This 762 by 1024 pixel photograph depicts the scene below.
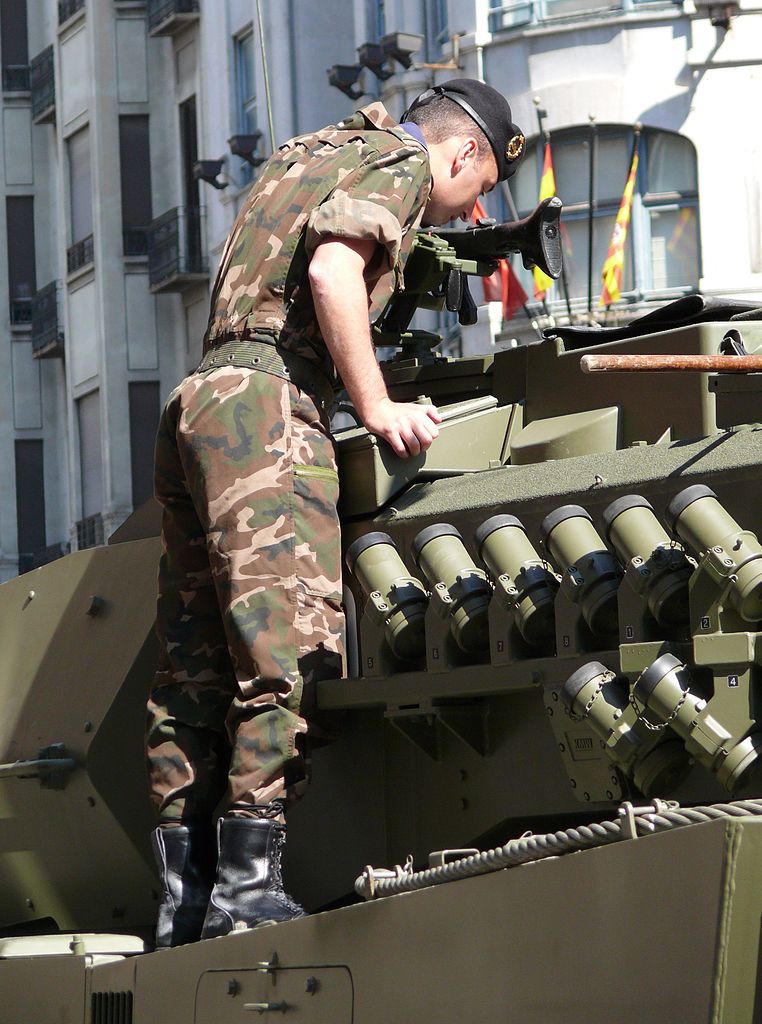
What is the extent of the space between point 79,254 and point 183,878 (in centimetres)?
2893

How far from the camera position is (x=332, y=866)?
200 inches

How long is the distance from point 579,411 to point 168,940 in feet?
5.42

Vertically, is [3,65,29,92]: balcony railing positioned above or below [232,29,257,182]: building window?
above

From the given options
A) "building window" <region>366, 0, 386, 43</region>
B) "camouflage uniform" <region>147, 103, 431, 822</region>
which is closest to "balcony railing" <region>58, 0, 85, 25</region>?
"building window" <region>366, 0, 386, 43</region>

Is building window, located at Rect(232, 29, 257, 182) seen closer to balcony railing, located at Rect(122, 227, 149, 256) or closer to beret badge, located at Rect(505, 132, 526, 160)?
balcony railing, located at Rect(122, 227, 149, 256)

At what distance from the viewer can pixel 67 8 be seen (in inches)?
1335

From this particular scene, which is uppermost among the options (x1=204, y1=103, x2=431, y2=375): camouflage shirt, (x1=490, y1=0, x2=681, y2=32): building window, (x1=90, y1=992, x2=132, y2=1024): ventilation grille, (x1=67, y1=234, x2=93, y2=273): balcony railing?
(x1=490, y1=0, x2=681, y2=32): building window

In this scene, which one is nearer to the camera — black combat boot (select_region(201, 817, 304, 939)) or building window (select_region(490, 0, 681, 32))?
black combat boot (select_region(201, 817, 304, 939))

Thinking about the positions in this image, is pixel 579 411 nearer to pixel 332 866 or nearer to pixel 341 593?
pixel 341 593

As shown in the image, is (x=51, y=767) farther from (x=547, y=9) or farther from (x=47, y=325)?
(x=47, y=325)

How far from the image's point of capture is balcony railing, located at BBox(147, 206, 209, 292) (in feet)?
97.7

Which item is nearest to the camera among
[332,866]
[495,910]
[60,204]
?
[495,910]

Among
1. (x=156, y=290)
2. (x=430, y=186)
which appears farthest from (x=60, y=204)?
(x=430, y=186)

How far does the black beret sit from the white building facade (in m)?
9.49
